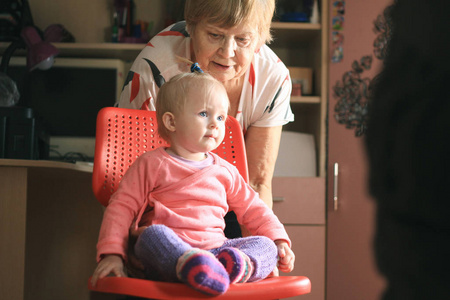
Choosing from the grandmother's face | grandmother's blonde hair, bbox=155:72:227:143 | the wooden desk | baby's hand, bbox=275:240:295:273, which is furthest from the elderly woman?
the wooden desk

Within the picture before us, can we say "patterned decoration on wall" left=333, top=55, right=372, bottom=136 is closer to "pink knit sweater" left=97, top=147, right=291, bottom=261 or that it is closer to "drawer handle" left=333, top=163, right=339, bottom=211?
"drawer handle" left=333, top=163, right=339, bottom=211

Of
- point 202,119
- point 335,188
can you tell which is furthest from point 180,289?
point 335,188

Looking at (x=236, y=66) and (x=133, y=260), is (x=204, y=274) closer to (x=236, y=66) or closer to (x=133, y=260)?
(x=133, y=260)

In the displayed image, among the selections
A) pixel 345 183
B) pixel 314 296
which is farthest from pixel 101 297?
pixel 345 183

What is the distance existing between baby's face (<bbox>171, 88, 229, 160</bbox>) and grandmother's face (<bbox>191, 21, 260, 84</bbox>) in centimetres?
25

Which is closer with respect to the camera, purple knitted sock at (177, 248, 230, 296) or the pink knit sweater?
purple knitted sock at (177, 248, 230, 296)

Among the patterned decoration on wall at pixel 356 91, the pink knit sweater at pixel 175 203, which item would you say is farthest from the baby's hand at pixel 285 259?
the patterned decoration on wall at pixel 356 91

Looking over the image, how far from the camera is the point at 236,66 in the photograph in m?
1.26

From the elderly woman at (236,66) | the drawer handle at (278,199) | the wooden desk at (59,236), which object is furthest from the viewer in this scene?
the drawer handle at (278,199)

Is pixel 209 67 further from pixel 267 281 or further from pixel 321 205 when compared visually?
pixel 321 205

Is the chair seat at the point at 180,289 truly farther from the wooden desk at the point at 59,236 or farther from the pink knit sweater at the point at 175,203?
the wooden desk at the point at 59,236

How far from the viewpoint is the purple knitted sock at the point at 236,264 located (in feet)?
2.68

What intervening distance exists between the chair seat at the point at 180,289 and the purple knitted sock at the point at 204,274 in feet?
0.07

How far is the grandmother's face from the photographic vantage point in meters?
1.21
